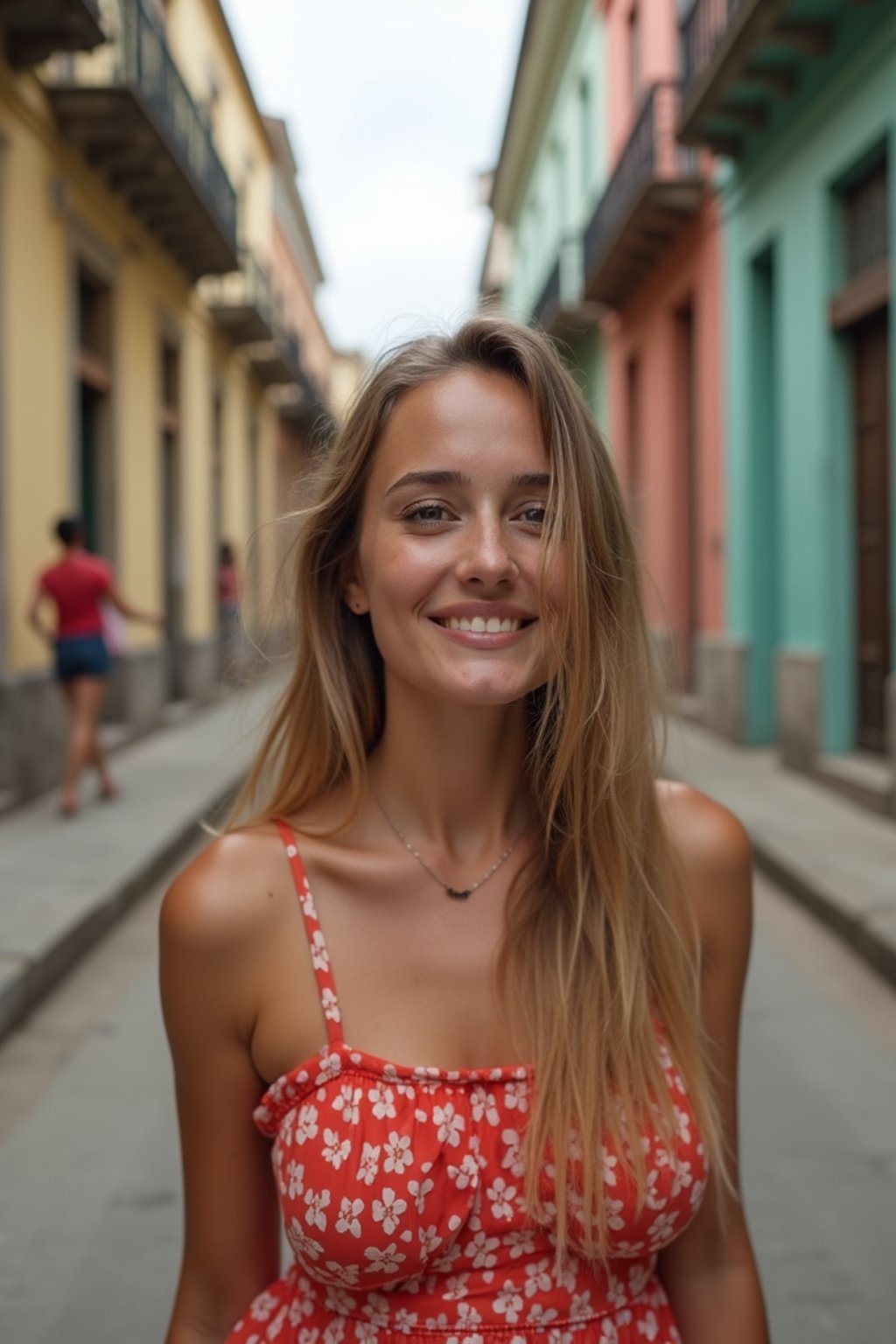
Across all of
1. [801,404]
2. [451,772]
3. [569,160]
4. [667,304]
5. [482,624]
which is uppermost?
[569,160]

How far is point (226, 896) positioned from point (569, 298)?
19.9 metres

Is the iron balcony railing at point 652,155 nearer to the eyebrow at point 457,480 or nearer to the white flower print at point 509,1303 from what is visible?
the eyebrow at point 457,480

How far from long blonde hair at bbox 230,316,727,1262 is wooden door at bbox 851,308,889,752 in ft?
25.6

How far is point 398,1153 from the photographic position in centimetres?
152

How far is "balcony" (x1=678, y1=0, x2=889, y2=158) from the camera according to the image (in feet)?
30.0

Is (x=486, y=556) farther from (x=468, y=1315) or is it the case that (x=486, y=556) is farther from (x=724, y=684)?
(x=724, y=684)

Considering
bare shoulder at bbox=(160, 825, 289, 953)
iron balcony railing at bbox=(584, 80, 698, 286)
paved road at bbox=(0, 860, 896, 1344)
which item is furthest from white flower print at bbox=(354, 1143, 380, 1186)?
iron balcony railing at bbox=(584, 80, 698, 286)

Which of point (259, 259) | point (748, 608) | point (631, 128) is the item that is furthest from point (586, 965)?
point (259, 259)

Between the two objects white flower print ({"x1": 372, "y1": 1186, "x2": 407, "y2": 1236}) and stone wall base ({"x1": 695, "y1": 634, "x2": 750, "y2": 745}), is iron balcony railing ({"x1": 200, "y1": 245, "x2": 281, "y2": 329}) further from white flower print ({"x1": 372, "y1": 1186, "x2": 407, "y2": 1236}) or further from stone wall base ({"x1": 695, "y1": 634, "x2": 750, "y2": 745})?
white flower print ({"x1": 372, "y1": 1186, "x2": 407, "y2": 1236})

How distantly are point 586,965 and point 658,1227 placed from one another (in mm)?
289

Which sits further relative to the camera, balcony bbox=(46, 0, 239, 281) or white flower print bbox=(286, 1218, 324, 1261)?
balcony bbox=(46, 0, 239, 281)

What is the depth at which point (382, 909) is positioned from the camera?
1.73 metres

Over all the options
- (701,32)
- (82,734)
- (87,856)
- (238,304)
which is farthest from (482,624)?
(238,304)

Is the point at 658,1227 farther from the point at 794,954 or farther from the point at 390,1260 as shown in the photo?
the point at 794,954
